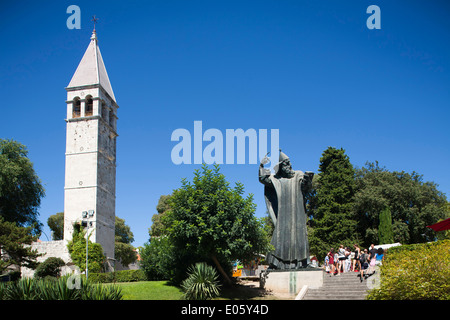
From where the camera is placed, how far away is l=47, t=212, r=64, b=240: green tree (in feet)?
206

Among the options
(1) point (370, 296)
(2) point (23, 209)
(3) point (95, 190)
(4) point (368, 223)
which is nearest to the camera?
(1) point (370, 296)

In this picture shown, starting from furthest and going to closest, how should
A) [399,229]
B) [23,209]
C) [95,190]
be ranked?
[23,209]
[95,190]
[399,229]

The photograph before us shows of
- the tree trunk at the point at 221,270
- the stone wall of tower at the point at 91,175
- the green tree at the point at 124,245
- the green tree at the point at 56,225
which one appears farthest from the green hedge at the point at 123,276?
the green tree at the point at 56,225

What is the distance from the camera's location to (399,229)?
38.4 m

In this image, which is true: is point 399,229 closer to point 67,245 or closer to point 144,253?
point 144,253

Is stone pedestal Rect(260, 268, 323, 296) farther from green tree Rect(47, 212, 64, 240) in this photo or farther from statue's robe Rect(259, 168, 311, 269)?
green tree Rect(47, 212, 64, 240)

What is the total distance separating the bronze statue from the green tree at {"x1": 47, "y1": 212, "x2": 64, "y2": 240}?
161 ft

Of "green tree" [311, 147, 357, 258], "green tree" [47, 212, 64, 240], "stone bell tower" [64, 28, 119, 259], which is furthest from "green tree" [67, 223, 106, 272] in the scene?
"green tree" [47, 212, 64, 240]

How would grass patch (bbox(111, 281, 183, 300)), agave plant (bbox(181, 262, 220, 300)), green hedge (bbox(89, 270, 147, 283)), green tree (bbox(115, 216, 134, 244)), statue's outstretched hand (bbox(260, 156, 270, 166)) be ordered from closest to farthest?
agave plant (bbox(181, 262, 220, 300))
grass patch (bbox(111, 281, 183, 300))
statue's outstretched hand (bbox(260, 156, 270, 166))
green hedge (bbox(89, 270, 147, 283))
green tree (bbox(115, 216, 134, 244))

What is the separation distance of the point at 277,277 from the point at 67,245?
92.6 ft

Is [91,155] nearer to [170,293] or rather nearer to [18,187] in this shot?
[18,187]

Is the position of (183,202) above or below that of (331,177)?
below

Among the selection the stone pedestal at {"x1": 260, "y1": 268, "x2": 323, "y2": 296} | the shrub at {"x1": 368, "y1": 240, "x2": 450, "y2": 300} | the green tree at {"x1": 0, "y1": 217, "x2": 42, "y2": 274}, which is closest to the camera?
the shrub at {"x1": 368, "y1": 240, "x2": 450, "y2": 300}
